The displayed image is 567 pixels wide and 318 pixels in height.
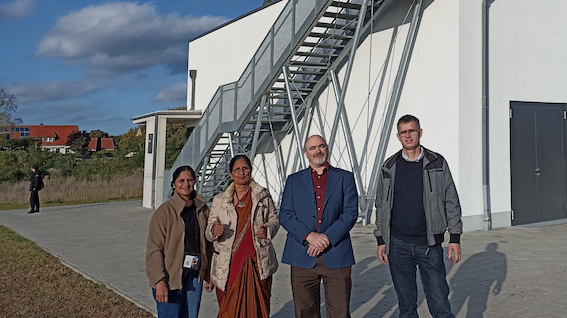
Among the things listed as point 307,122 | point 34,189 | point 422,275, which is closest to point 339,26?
point 307,122

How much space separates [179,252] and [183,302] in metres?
0.42

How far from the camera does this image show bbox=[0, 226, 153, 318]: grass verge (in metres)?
5.52

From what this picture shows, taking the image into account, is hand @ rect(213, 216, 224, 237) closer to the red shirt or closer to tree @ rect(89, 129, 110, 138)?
the red shirt

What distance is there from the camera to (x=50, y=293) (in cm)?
635

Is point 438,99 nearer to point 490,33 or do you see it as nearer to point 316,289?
point 490,33

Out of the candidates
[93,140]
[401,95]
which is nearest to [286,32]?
[401,95]

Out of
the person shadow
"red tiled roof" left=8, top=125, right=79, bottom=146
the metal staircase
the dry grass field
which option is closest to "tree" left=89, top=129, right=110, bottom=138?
"red tiled roof" left=8, top=125, right=79, bottom=146

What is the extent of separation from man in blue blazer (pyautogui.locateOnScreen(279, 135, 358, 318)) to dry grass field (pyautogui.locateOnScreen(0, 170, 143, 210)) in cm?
2059

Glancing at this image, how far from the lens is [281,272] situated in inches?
299

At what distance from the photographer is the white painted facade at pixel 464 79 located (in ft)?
35.1

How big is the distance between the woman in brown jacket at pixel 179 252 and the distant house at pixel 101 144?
8548cm

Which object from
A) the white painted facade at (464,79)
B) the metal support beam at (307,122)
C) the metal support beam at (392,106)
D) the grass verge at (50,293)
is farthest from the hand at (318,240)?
the metal support beam at (307,122)

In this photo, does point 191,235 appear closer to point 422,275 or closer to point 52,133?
point 422,275

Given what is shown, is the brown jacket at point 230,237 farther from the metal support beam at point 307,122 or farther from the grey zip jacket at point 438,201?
the metal support beam at point 307,122
